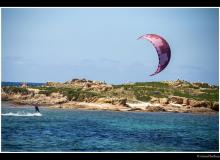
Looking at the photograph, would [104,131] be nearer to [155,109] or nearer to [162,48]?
[162,48]

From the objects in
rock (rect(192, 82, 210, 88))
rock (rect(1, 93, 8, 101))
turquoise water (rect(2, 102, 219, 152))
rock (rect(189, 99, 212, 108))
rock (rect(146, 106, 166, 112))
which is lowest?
turquoise water (rect(2, 102, 219, 152))

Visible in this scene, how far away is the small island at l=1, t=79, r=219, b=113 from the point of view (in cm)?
4288

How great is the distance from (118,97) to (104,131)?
56.6ft

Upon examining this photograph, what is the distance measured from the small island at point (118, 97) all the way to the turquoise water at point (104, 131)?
205 centimetres

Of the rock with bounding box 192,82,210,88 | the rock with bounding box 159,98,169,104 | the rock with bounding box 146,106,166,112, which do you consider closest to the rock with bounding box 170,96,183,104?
the rock with bounding box 159,98,169,104

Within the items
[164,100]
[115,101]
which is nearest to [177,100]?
[164,100]

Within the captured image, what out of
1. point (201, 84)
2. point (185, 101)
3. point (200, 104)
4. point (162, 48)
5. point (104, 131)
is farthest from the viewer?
point (201, 84)

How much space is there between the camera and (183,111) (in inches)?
1688

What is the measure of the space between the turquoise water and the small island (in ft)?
6.74

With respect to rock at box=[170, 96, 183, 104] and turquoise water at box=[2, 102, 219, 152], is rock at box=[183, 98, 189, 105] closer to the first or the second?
rock at box=[170, 96, 183, 104]

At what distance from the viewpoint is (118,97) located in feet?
149
